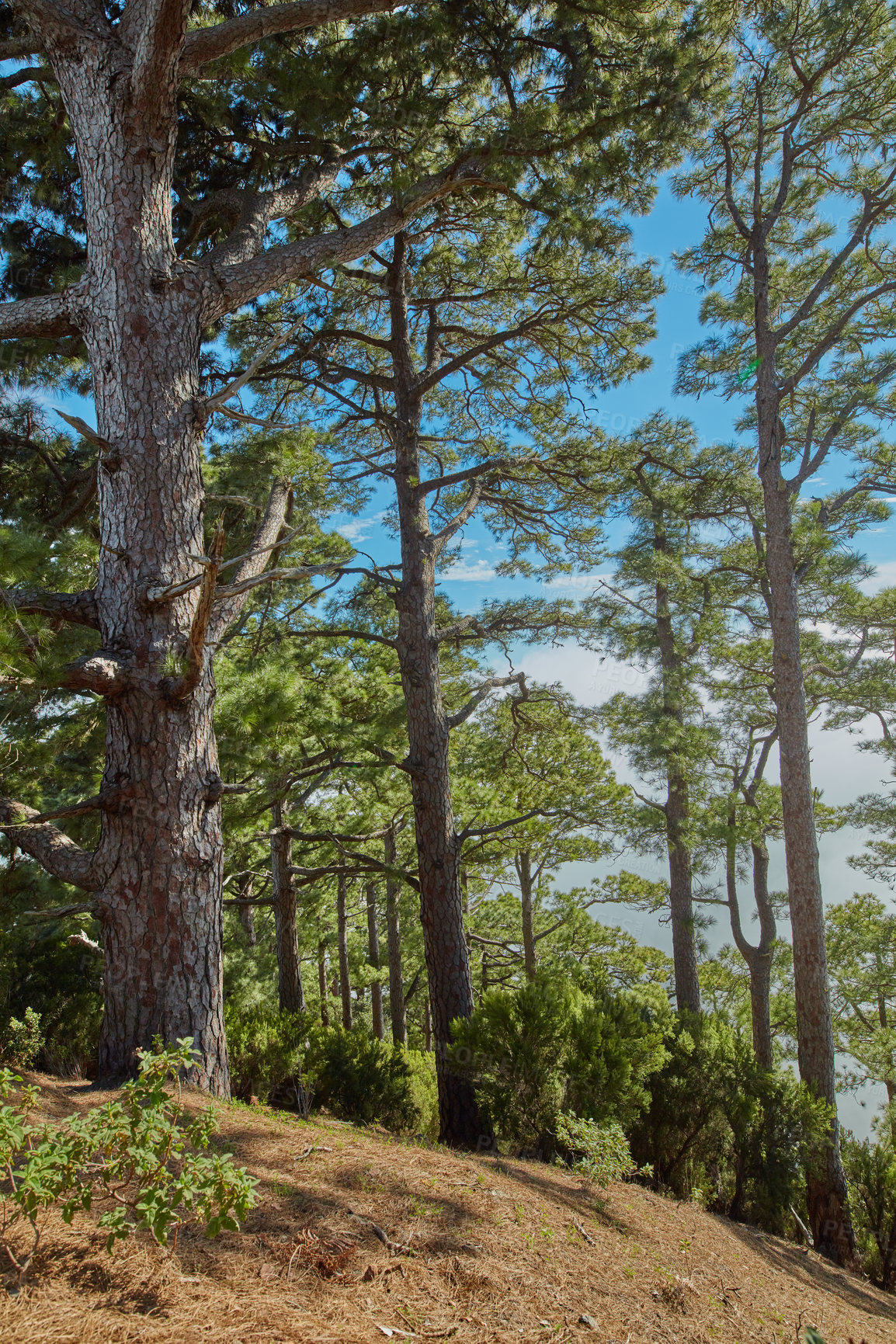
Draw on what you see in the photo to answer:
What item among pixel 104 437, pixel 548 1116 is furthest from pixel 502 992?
pixel 104 437

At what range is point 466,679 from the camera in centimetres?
1510

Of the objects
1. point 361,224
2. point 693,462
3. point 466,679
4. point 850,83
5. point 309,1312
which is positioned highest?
point 850,83

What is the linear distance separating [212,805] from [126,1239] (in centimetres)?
207

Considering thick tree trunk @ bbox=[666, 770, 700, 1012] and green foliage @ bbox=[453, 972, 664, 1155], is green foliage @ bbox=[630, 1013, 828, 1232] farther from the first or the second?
thick tree trunk @ bbox=[666, 770, 700, 1012]

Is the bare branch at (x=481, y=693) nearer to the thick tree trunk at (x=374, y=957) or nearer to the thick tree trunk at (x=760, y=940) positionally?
the thick tree trunk at (x=760, y=940)

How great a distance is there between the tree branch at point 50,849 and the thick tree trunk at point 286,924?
4453mm

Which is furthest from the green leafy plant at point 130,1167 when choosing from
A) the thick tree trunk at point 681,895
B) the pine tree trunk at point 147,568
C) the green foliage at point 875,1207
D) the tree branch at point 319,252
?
the thick tree trunk at point 681,895

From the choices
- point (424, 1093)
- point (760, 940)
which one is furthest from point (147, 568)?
point (760, 940)

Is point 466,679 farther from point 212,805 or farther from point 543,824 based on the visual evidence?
point 212,805

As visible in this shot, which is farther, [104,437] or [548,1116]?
[548,1116]

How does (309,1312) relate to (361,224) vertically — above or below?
below

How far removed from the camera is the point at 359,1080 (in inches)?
312

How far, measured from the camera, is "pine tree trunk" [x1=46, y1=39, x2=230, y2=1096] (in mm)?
3707

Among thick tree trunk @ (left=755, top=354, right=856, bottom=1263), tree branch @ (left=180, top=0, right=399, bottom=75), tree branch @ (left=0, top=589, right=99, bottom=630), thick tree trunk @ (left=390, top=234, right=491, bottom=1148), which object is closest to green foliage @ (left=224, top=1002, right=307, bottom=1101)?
thick tree trunk @ (left=390, top=234, right=491, bottom=1148)
